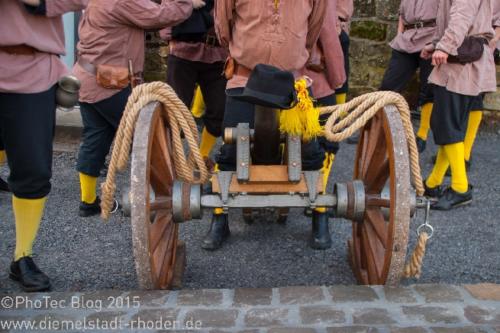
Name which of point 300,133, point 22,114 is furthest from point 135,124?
point 300,133

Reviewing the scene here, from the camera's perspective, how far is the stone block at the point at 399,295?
244 centimetres

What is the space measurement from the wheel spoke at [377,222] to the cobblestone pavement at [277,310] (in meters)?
0.25

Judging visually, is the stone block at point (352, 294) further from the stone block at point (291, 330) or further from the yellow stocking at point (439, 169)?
the yellow stocking at point (439, 169)

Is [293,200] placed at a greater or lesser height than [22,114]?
lesser

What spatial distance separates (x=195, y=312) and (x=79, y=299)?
1.64ft

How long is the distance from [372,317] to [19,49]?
189 cm

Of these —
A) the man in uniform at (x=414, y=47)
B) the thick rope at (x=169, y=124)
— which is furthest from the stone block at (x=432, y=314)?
the man in uniform at (x=414, y=47)

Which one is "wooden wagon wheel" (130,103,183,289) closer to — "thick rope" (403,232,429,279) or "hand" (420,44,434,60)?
"thick rope" (403,232,429,279)

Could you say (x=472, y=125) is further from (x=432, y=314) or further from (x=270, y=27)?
→ (x=432, y=314)

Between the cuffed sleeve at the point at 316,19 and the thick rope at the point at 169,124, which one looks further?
the cuffed sleeve at the point at 316,19

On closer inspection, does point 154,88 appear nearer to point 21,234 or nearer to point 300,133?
point 300,133

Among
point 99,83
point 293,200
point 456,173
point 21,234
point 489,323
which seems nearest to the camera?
point 489,323

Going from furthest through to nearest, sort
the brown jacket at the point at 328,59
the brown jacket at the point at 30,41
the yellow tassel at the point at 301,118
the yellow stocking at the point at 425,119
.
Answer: the yellow stocking at the point at 425,119 < the brown jacket at the point at 328,59 < the yellow tassel at the point at 301,118 < the brown jacket at the point at 30,41

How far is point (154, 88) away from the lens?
8.59 feet
